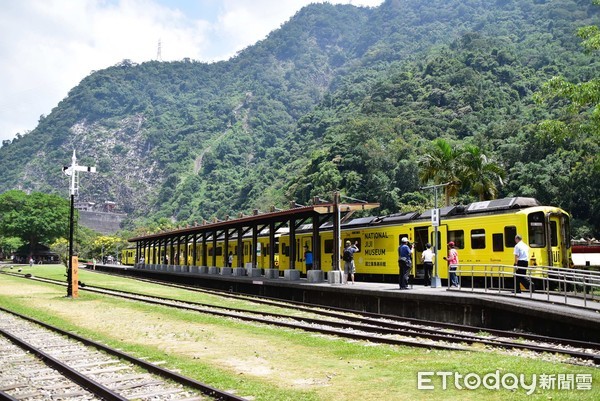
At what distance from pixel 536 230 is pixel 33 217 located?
9564 cm

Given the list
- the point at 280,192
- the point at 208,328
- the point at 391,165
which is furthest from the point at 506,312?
the point at 280,192

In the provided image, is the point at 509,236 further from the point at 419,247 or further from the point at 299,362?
the point at 299,362

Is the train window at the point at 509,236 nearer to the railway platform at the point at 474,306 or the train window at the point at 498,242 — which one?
the train window at the point at 498,242

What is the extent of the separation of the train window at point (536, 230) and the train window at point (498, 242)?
3.29 feet

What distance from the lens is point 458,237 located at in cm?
2200

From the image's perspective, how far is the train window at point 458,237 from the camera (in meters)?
21.8

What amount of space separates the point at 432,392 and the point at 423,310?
9.96m

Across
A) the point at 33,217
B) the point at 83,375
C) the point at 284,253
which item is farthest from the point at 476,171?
the point at 33,217

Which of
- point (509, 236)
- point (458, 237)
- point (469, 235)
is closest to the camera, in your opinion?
point (509, 236)

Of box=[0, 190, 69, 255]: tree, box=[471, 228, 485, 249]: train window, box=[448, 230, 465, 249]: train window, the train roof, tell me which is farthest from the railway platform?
box=[0, 190, 69, 255]: tree

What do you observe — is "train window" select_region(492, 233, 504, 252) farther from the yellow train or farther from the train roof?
the train roof

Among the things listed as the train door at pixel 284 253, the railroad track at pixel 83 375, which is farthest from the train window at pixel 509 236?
Answer: the train door at pixel 284 253

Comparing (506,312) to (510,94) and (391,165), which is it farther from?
(510,94)

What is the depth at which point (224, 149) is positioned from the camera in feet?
575
